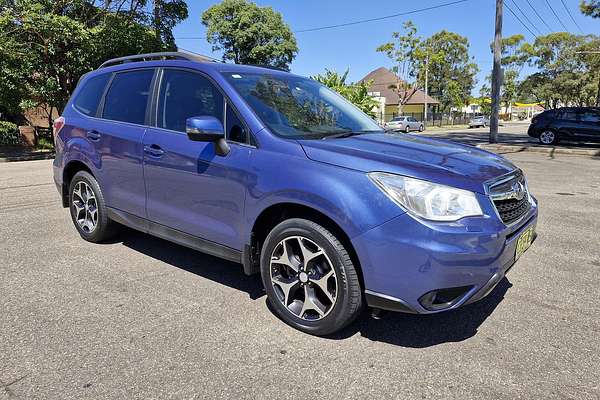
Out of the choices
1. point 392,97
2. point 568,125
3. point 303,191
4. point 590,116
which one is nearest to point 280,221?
point 303,191

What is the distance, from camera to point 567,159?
1391 centimetres

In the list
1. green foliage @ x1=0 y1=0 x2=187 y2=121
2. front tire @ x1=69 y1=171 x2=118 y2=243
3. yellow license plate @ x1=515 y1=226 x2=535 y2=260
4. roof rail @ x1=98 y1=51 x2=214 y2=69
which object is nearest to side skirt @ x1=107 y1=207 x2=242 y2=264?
front tire @ x1=69 y1=171 x2=118 y2=243

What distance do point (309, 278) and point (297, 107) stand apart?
56.6 inches

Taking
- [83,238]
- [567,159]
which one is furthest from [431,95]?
[83,238]

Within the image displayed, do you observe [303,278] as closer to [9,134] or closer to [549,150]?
[549,150]

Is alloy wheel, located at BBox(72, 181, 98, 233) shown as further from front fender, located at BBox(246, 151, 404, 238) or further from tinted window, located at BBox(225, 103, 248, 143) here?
front fender, located at BBox(246, 151, 404, 238)

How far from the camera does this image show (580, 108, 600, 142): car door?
17484 millimetres

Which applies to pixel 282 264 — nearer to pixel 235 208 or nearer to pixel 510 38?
pixel 235 208

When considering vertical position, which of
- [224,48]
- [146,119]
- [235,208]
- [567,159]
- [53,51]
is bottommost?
[567,159]

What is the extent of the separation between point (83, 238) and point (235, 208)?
2.69m

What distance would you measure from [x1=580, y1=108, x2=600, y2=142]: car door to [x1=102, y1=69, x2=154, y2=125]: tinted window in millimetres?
18589

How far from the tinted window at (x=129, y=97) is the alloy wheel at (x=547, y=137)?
62.1 ft

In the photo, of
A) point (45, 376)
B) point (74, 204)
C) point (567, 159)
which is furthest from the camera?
point (567, 159)

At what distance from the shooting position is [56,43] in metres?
16.5
